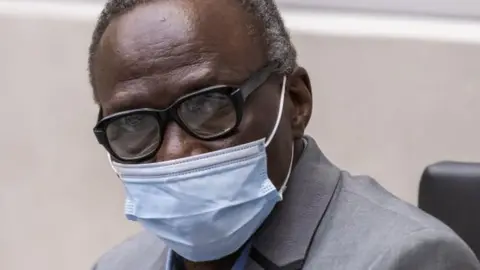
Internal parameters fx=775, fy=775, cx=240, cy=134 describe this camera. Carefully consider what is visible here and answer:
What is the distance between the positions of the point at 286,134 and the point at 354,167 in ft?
2.55

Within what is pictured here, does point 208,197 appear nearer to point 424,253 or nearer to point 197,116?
point 197,116

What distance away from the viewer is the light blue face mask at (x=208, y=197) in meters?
0.97

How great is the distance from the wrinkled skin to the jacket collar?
4cm

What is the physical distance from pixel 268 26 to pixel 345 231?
0.95 feet

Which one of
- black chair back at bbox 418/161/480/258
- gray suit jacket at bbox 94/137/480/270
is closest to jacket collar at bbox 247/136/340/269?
gray suit jacket at bbox 94/137/480/270

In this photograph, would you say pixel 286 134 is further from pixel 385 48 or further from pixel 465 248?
pixel 385 48

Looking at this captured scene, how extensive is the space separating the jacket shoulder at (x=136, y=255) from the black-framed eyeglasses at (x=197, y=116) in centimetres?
29

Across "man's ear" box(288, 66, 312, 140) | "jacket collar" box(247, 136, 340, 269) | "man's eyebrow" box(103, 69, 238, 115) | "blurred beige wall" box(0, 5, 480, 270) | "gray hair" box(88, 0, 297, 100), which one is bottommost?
"blurred beige wall" box(0, 5, 480, 270)

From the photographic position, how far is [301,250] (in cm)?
101

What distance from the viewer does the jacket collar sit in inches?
39.9

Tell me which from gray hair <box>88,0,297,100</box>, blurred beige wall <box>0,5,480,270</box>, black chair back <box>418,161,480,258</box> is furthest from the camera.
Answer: blurred beige wall <box>0,5,480,270</box>

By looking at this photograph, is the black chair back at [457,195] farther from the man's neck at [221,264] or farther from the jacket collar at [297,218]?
the man's neck at [221,264]

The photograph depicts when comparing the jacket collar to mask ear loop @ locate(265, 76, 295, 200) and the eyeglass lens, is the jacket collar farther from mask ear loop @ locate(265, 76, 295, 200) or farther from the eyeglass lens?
the eyeglass lens

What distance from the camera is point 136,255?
1315 mm
